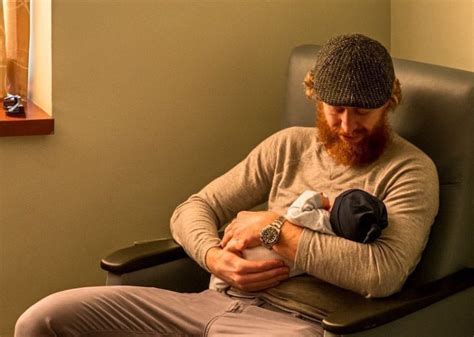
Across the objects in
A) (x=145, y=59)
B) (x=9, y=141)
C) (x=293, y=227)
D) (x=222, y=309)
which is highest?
(x=145, y=59)

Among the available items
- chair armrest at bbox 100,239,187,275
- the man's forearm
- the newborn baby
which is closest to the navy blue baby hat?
the newborn baby

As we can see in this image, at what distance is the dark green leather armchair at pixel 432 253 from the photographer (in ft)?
6.77

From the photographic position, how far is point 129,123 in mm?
2727

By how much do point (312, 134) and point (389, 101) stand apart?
11.3 inches

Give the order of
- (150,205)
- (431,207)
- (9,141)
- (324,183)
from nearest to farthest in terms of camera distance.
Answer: (431,207) < (324,183) < (9,141) < (150,205)

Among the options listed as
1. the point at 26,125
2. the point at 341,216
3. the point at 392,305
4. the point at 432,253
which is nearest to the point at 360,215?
the point at 341,216

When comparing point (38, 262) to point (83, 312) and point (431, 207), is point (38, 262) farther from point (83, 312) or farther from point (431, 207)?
point (431, 207)

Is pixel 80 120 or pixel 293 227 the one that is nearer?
pixel 293 227

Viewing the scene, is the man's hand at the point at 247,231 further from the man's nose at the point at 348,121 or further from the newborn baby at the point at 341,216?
the man's nose at the point at 348,121

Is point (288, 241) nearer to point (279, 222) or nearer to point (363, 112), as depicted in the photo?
point (279, 222)

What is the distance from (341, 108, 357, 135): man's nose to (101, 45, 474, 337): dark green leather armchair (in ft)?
0.70

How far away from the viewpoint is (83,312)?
7.13ft

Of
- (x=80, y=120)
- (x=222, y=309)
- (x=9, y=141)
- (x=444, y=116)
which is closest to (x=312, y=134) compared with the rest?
(x=444, y=116)

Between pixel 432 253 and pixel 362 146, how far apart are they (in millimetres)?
329
